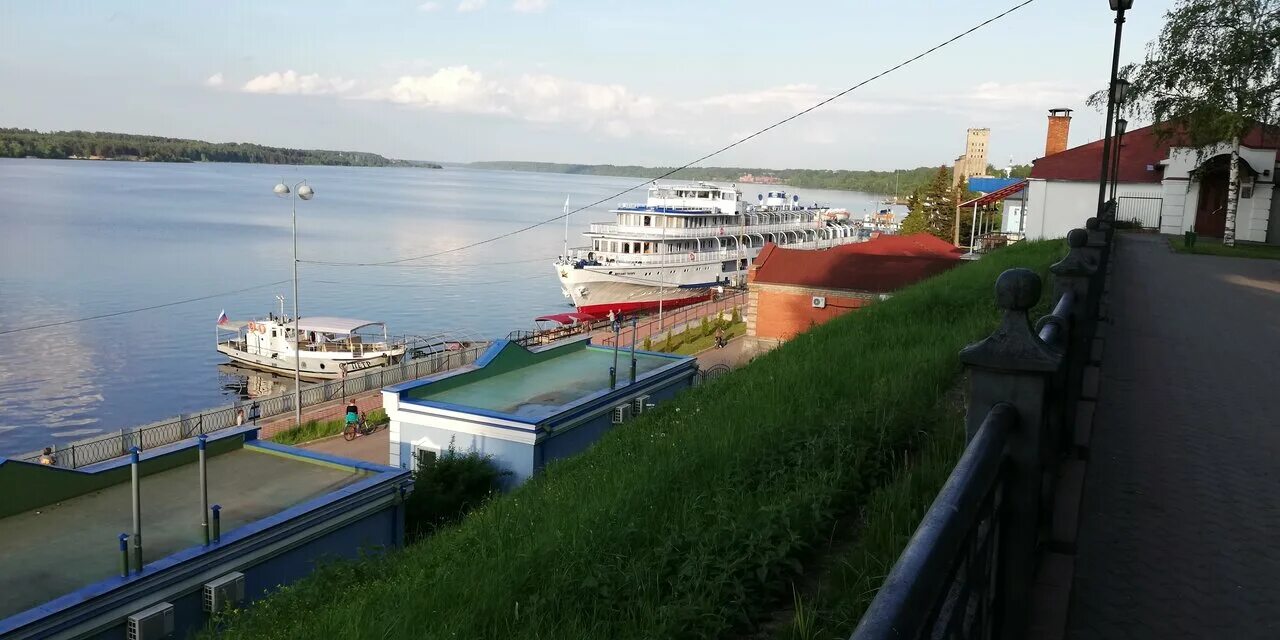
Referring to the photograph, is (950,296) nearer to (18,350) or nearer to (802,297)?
(802,297)

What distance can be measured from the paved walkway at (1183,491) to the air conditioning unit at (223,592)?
7925 millimetres

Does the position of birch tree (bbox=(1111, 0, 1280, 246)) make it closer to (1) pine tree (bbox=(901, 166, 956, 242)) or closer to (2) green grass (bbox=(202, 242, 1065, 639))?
(2) green grass (bbox=(202, 242, 1065, 639))

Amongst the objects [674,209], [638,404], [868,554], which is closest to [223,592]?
[868,554]

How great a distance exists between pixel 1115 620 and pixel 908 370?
376 centimetres

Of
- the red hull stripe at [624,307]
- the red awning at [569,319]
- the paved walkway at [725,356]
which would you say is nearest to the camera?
the paved walkway at [725,356]

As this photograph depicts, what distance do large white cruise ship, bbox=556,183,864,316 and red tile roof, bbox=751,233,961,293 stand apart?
1739cm

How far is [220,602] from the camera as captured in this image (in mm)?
9078

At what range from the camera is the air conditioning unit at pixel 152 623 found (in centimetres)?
829

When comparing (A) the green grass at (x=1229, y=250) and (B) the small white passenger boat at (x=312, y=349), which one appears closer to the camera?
(A) the green grass at (x=1229, y=250)

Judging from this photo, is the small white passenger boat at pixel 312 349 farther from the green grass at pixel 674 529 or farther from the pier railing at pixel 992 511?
the pier railing at pixel 992 511

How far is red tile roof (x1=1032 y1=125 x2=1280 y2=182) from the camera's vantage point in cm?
3164

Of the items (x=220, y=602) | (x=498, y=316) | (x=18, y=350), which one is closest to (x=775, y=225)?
(x=498, y=316)

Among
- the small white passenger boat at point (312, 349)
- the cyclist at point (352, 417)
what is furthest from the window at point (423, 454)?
the small white passenger boat at point (312, 349)

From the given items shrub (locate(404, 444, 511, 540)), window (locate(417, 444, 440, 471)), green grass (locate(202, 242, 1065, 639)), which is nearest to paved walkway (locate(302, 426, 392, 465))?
window (locate(417, 444, 440, 471))
